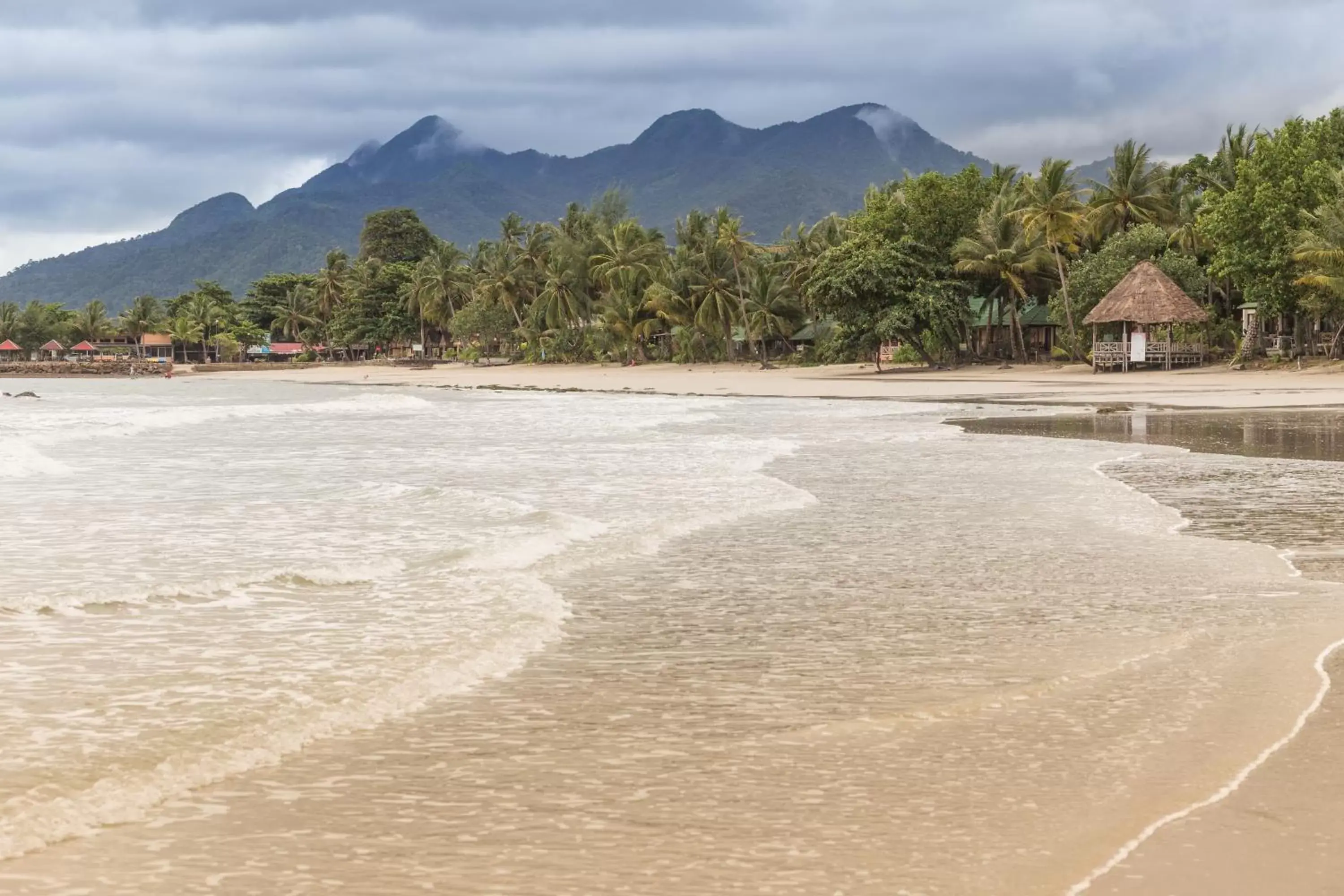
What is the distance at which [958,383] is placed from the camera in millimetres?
49250

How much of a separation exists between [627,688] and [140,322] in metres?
142

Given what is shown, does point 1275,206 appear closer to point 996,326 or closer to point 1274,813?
point 996,326

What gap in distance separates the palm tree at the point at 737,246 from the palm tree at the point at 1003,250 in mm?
14144

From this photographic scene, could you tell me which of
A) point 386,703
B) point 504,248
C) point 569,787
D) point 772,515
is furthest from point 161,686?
point 504,248

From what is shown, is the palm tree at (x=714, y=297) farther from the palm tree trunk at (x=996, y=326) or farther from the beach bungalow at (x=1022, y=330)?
Answer: the palm tree trunk at (x=996, y=326)

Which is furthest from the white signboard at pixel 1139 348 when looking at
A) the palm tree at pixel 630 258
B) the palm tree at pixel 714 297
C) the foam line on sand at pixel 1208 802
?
the foam line on sand at pixel 1208 802

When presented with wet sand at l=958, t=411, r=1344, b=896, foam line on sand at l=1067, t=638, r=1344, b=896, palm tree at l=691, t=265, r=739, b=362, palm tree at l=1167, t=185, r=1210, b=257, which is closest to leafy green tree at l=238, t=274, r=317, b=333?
palm tree at l=691, t=265, r=739, b=362

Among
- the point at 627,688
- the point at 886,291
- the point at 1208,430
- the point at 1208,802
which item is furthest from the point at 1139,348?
the point at 1208,802

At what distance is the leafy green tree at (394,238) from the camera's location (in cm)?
14250

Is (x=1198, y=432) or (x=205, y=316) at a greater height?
(x=205, y=316)

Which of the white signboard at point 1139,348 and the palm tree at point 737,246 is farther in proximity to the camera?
the palm tree at point 737,246

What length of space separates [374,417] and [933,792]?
3159 centimetres

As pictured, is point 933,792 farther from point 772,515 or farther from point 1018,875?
point 772,515

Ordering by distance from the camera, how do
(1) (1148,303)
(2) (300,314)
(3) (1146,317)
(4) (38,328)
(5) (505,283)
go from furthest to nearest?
(4) (38,328) → (2) (300,314) → (5) (505,283) → (1) (1148,303) → (3) (1146,317)
